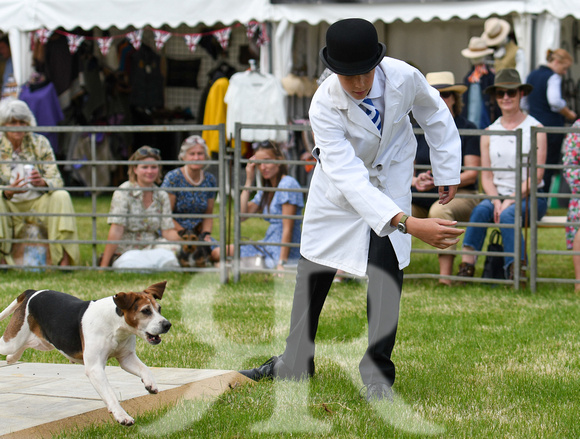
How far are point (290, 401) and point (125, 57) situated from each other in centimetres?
1144

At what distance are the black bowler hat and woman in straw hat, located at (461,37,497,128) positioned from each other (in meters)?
8.41

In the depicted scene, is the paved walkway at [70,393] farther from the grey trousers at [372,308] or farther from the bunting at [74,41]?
the bunting at [74,41]

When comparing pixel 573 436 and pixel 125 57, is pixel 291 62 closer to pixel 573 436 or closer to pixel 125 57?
pixel 125 57

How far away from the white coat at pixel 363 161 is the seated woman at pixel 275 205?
3.84m

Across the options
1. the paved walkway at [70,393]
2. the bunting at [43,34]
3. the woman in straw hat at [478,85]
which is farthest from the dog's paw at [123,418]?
the bunting at [43,34]

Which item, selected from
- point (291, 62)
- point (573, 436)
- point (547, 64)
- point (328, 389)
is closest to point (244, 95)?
point (291, 62)

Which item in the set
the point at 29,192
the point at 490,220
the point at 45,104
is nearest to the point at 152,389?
the point at 490,220

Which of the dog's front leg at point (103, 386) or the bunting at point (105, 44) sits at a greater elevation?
the bunting at point (105, 44)

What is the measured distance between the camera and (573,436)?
11.9ft

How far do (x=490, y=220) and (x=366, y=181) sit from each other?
4491 millimetres

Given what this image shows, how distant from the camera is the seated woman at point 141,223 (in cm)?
826

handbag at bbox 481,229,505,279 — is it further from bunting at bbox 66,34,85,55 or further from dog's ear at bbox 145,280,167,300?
bunting at bbox 66,34,85,55

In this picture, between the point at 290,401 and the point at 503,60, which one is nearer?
the point at 290,401

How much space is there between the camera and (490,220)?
7902mm
